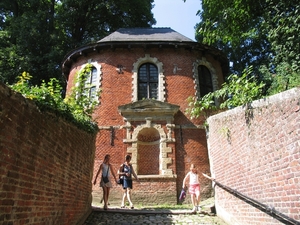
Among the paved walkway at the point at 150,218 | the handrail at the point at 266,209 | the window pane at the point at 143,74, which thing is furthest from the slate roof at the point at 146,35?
the handrail at the point at 266,209

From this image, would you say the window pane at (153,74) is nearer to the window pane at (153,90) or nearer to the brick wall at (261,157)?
the window pane at (153,90)

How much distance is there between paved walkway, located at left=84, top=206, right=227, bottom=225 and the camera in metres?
7.04

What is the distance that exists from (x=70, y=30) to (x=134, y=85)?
1316 centimetres

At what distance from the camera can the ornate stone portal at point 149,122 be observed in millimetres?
12391

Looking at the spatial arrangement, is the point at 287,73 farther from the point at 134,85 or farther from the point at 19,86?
the point at 19,86

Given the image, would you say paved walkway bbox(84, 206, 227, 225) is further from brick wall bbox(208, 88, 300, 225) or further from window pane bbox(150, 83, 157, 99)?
window pane bbox(150, 83, 157, 99)

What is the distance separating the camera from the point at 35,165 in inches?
159

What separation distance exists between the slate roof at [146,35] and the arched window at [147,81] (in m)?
1.52

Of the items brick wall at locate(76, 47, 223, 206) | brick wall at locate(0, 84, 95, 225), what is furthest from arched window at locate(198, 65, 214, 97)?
brick wall at locate(0, 84, 95, 225)

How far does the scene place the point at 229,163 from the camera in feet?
22.6

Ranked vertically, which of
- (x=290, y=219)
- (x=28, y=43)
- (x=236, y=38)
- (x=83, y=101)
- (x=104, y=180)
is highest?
(x=28, y=43)

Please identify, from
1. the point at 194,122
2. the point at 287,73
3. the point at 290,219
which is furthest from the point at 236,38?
the point at 290,219

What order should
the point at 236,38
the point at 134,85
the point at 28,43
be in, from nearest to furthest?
1. the point at 236,38
2. the point at 134,85
3. the point at 28,43

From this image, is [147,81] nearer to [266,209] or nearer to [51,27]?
[266,209]
